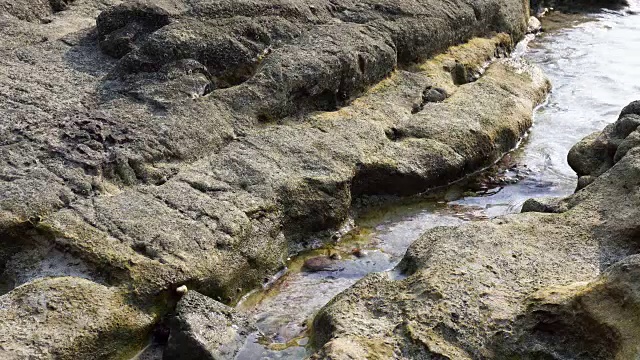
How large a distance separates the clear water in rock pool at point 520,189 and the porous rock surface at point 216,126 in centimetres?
36

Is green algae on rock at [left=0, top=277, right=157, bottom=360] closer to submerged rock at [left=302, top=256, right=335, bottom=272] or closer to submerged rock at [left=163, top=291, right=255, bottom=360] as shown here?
submerged rock at [left=163, top=291, right=255, bottom=360]

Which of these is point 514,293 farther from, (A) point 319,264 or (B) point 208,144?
(B) point 208,144

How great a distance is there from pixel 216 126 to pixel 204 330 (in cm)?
330

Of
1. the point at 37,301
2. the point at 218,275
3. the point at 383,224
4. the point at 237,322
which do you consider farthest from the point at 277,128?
the point at 37,301

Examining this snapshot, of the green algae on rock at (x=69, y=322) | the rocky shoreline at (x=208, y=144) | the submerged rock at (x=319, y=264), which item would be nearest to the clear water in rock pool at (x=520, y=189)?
the submerged rock at (x=319, y=264)

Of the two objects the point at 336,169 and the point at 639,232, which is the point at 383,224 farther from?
the point at 639,232

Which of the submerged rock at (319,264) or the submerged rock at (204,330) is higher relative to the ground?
the submerged rock at (204,330)

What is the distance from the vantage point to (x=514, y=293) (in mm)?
6512

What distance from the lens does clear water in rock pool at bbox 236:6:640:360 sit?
747 centimetres

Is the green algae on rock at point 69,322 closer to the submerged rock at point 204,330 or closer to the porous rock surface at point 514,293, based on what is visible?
the submerged rock at point 204,330

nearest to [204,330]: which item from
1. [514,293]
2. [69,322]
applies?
[69,322]

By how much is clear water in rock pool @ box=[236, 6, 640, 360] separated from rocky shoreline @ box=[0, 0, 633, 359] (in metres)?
0.30

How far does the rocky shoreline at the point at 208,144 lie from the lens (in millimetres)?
6766

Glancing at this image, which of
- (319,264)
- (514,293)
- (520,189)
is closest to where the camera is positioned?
(514,293)
